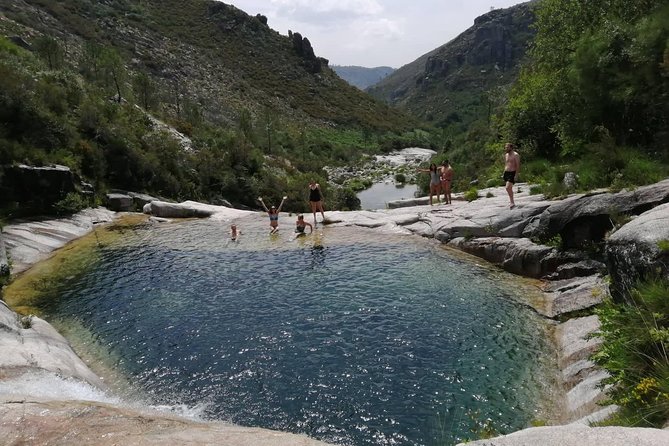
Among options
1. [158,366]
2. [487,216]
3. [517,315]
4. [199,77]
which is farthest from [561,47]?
[199,77]

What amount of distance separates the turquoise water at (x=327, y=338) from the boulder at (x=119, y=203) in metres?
12.5

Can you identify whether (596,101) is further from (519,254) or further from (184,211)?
(184,211)

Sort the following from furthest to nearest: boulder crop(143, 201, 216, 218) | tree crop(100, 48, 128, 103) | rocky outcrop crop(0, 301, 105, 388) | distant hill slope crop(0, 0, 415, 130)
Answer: distant hill slope crop(0, 0, 415, 130)
tree crop(100, 48, 128, 103)
boulder crop(143, 201, 216, 218)
rocky outcrop crop(0, 301, 105, 388)

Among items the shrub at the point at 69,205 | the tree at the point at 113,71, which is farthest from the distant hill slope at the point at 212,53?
the shrub at the point at 69,205

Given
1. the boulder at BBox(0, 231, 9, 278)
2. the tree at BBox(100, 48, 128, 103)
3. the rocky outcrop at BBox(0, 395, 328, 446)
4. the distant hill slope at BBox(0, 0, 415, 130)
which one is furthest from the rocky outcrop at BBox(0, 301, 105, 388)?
the distant hill slope at BBox(0, 0, 415, 130)

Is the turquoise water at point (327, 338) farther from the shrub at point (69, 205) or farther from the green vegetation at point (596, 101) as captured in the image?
the shrub at point (69, 205)

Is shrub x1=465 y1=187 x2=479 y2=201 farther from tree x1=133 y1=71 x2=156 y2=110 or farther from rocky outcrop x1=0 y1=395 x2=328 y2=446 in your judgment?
tree x1=133 y1=71 x2=156 y2=110

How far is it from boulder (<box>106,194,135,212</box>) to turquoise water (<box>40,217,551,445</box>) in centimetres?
1251

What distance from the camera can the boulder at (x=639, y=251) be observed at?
8367 mm

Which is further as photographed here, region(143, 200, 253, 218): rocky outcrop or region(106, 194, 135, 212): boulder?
region(106, 194, 135, 212): boulder

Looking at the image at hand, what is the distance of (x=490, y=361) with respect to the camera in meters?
10.7

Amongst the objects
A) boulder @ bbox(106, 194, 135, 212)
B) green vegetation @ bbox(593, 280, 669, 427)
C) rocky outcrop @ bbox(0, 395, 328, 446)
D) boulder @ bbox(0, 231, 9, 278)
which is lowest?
rocky outcrop @ bbox(0, 395, 328, 446)

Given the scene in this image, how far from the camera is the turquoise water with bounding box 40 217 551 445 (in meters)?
8.90

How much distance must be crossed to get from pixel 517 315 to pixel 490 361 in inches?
117
